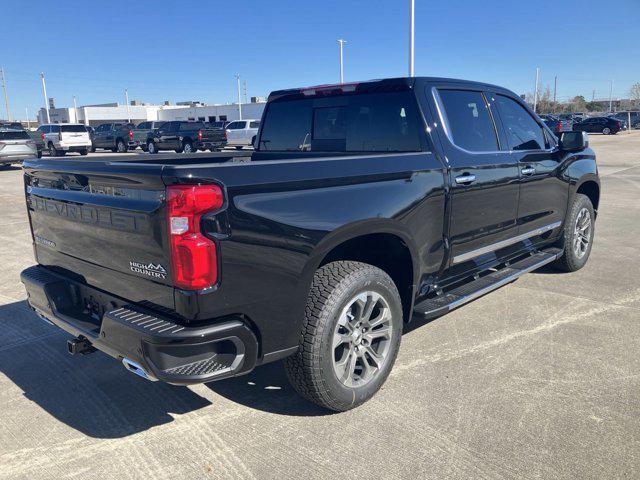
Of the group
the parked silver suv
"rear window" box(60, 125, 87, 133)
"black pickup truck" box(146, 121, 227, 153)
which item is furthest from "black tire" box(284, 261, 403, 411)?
"rear window" box(60, 125, 87, 133)

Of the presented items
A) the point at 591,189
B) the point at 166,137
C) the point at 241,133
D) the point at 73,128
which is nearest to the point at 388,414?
the point at 591,189

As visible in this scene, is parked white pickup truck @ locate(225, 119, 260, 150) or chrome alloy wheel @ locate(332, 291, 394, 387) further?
parked white pickup truck @ locate(225, 119, 260, 150)

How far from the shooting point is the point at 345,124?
429cm

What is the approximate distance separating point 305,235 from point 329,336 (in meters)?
0.59

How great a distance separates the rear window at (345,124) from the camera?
153 inches

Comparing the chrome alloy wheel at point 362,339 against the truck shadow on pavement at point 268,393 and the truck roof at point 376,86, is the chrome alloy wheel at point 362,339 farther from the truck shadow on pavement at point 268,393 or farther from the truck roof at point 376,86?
the truck roof at point 376,86

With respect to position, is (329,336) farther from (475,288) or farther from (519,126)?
(519,126)

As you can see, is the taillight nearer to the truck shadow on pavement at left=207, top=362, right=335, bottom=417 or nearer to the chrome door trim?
the truck shadow on pavement at left=207, top=362, right=335, bottom=417

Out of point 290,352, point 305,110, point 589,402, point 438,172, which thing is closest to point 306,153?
point 305,110

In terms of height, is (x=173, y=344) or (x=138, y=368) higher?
(x=173, y=344)

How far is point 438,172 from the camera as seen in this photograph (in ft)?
11.9

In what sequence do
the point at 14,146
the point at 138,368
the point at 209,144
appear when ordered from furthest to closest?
1. the point at 209,144
2. the point at 14,146
3. the point at 138,368

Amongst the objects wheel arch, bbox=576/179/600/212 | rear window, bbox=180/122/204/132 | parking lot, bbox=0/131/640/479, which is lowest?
parking lot, bbox=0/131/640/479

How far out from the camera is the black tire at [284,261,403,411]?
292cm
